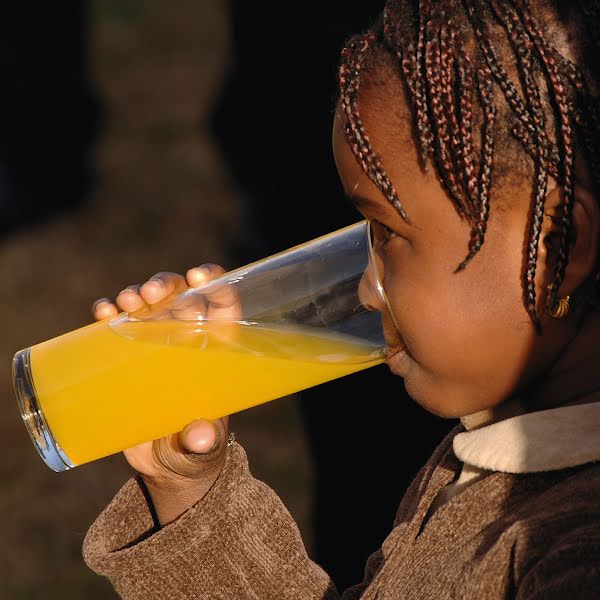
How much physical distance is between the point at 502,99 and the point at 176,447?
35.9 inches

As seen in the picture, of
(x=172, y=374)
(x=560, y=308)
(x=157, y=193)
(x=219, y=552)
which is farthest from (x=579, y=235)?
(x=157, y=193)

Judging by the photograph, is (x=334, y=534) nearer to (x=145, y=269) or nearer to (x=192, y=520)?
(x=192, y=520)

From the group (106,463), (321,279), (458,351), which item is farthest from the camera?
(106,463)

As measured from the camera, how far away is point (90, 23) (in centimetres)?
854

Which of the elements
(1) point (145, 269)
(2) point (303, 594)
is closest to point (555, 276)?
(2) point (303, 594)

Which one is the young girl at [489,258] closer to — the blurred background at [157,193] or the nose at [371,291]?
the nose at [371,291]

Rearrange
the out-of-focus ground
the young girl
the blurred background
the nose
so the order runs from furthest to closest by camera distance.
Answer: the out-of-focus ground < the blurred background < the nose < the young girl

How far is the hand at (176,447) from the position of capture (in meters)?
1.92

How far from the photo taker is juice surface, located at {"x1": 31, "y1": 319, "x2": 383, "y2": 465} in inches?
72.4

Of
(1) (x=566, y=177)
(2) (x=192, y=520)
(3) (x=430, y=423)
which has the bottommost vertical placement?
(3) (x=430, y=423)

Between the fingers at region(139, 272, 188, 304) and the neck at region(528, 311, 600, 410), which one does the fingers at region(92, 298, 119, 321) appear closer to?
the fingers at region(139, 272, 188, 304)

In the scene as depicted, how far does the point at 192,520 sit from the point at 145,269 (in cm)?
416

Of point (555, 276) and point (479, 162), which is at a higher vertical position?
point (479, 162)

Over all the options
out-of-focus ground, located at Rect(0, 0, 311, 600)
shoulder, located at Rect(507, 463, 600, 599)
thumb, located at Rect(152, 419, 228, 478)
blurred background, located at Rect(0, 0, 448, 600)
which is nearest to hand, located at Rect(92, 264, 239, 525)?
thumb, located at Rect(152, 419, 228, 478)
